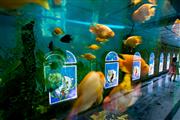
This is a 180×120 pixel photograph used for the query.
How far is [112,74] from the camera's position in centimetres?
372

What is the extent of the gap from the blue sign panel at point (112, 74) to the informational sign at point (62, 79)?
0.70 metres

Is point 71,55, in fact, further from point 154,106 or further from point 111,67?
point 154,106

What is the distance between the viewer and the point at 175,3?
3.67 meters

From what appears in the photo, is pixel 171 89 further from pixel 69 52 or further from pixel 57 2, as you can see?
pixel 57 2

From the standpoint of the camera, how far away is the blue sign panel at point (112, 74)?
359 centimetres

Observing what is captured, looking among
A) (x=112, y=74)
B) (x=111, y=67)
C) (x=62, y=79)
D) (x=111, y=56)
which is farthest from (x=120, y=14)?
(x=62, y=79)

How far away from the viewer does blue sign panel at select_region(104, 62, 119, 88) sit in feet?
11.8

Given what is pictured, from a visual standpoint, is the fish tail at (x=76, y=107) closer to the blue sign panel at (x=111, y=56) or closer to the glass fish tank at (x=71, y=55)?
the glass fish tank at (x=71, y=55)

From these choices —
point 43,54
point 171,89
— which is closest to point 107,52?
point 43,54

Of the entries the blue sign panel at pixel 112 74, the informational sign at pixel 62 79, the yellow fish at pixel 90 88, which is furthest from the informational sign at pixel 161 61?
the yellow fish at pixel 90 88

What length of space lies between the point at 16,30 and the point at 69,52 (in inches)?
37.1

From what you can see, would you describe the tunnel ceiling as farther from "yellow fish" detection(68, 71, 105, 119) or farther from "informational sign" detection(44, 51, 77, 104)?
"yellow fish" detection(68, 71, 105, 119)

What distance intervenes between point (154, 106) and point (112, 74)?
3.90ft

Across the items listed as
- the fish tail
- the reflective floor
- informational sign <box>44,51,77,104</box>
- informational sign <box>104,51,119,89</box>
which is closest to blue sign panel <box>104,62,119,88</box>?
informational sign <box>104,51,119,89</box>
